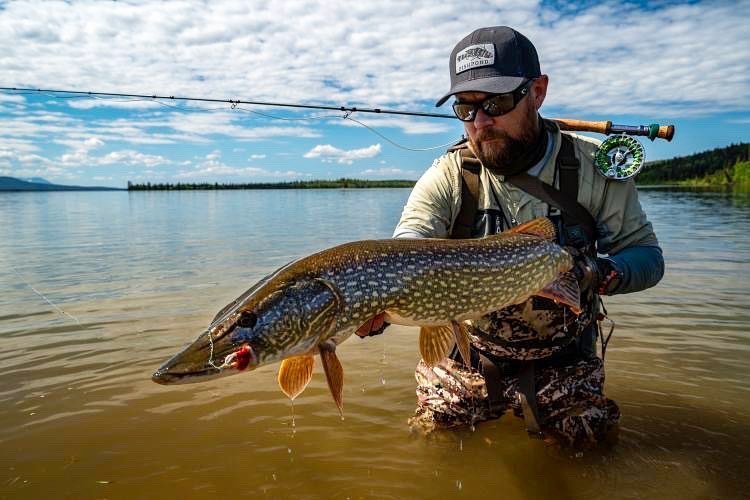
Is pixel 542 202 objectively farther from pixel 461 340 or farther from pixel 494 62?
pixel 461 340

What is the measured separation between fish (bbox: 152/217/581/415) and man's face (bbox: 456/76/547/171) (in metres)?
0.52

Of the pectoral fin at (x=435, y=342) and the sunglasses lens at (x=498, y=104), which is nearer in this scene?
the pectoral fin at (x=435, y=342)

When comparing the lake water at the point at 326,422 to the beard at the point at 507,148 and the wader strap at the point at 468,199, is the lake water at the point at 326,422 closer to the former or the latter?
the wader strap at the point at 468,199

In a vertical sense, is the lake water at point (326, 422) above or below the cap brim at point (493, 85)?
below

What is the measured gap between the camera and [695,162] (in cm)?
8762

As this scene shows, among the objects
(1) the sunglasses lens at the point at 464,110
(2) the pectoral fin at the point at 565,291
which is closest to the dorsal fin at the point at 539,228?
(2) the pectoral fin at the point at 565,291

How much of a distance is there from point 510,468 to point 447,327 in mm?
1194

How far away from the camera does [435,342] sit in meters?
2.99

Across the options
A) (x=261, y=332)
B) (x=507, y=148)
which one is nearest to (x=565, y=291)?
(x=507, y=148)

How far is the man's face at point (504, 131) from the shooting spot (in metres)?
3.36

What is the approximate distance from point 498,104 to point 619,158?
2.84 ft

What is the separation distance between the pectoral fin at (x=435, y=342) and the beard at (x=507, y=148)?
1.19m

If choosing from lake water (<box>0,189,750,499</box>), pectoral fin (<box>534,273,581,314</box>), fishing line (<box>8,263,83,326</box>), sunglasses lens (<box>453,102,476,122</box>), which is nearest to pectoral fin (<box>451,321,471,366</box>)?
pectoral fin (<box>534,273,581,314</box>)

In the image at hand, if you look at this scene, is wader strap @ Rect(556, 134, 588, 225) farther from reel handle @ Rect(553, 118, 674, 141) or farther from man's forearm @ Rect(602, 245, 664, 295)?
reel handle @ Rect(553, 118, 674, 141)
